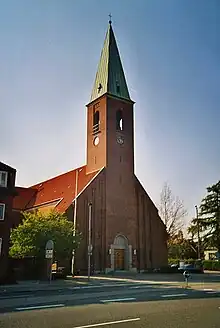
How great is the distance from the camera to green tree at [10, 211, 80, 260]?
30.6m

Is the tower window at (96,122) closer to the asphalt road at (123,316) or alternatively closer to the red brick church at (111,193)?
the red brick church at (111,193)

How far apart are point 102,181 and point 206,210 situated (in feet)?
68.7

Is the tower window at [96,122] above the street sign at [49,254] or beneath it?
above

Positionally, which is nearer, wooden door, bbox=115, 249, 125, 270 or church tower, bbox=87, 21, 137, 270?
wooden door, bbox=115, 249, 125, 270

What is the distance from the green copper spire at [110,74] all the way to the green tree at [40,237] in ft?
71.6

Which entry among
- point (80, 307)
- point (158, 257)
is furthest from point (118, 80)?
point (80, 307)

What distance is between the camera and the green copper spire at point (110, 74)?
49.4 metres

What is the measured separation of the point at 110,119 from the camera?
47.2 meters

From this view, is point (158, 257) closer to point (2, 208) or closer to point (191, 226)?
point (191, 226)

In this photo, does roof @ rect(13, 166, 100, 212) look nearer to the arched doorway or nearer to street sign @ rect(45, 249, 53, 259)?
the arched doorway

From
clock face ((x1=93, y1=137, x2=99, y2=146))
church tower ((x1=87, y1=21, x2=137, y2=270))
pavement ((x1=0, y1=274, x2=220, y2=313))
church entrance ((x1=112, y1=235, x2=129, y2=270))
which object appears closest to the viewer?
pavement ((x1=0, y1=274, x2=220, y2=313))

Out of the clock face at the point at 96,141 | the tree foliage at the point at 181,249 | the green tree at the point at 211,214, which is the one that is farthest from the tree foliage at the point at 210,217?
the clock face at the point at 96,141

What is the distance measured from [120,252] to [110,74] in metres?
22.7

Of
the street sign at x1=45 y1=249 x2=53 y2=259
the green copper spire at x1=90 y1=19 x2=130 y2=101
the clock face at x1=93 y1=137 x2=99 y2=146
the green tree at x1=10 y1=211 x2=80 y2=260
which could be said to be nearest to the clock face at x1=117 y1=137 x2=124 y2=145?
the clock face at x1=93 y1=137 x2=99 y2=146
